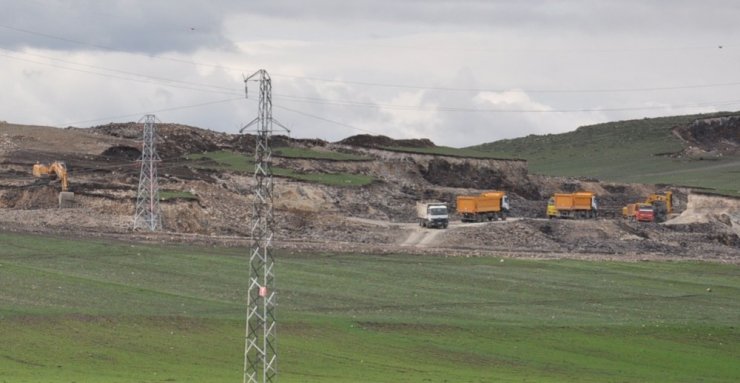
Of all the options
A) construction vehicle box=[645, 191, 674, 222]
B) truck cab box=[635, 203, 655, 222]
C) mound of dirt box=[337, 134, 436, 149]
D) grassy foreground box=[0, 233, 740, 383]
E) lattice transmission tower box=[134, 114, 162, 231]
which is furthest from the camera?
mound of dirt box=[337, 134, 436, 149]

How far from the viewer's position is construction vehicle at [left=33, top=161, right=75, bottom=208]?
336 ft

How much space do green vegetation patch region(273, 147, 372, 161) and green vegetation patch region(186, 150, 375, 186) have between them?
4.08m

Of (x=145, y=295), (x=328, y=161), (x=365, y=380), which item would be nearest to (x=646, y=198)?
(x=328, y=161)

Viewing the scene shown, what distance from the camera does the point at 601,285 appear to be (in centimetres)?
7838

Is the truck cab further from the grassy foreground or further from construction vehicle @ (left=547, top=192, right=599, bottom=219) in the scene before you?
the grassy foreground

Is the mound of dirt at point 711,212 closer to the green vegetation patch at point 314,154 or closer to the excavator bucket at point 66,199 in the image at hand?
the green vegetation patch at point 314,154

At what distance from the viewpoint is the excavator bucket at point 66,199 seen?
4031 inches

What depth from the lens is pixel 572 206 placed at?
129125 millimetres

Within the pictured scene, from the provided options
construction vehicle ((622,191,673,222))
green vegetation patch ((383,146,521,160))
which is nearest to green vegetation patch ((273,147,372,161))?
green vegetation patch ((383,146,521,160))

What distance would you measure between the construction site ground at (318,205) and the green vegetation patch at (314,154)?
787 mm

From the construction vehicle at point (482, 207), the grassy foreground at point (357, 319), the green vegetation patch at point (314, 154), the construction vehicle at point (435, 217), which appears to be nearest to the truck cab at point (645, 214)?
the construction vehicle at point (482, 207)

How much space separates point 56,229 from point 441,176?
6531 cm

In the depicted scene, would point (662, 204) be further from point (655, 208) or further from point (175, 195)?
point (175, 195)

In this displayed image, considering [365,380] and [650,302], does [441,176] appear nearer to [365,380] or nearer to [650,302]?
[650,302]
